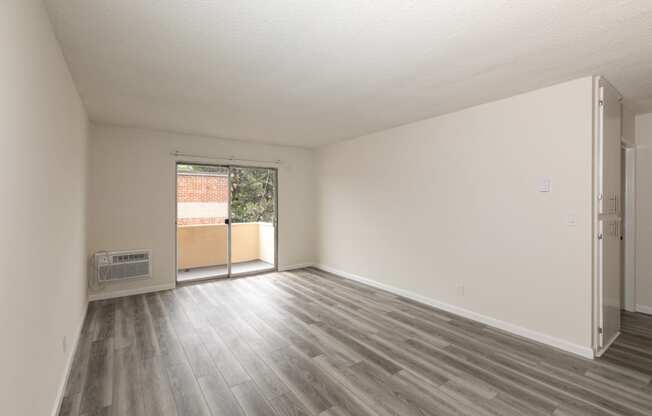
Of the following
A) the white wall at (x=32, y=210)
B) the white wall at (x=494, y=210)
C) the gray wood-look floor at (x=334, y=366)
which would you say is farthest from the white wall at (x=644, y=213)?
the white wall at (x=32, y=210)

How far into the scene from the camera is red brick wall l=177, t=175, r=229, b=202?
18.0 ft

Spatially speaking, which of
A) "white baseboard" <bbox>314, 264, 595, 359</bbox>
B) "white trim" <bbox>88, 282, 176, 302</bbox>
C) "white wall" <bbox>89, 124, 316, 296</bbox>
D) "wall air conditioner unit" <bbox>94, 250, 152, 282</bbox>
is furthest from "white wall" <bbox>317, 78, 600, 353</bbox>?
"wall air conditioner unit" <bbox>94, 250, 152, 282</bbox>

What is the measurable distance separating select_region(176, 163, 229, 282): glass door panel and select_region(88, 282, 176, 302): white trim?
0.42m

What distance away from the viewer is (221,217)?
594cm

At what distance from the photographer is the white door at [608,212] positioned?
8.80 feet

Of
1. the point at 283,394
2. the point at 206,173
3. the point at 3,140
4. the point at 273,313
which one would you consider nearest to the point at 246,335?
the point at 273,313

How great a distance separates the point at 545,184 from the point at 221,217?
5.21 meters

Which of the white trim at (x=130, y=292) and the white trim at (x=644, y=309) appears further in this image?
the white trim at (x=130, y=292)

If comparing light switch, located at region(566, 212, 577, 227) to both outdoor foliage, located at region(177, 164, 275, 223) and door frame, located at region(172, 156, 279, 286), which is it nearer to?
door frame, located at region(172, 156, 279, 286)

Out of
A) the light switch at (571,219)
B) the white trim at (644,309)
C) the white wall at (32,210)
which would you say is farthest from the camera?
the white trim at (644,309)

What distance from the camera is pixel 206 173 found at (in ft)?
18.3

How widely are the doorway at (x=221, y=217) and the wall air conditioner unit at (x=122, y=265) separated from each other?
2.58ft

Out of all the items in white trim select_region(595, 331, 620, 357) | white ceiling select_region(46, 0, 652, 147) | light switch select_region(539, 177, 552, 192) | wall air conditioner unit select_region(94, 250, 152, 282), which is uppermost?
white ceiling select_region(46, 0, 652, 147)

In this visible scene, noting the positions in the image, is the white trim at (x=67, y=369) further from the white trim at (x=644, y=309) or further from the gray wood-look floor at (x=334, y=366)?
the white trim at (x=644, y=309)
